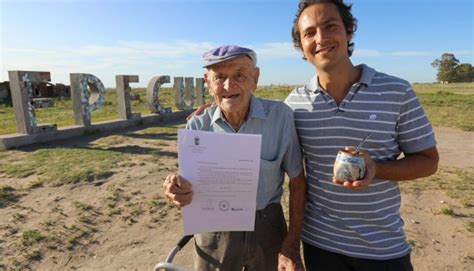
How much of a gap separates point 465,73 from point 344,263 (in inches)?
3623

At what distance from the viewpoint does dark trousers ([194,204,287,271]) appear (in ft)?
6.62

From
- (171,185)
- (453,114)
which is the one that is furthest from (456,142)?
(171,185)

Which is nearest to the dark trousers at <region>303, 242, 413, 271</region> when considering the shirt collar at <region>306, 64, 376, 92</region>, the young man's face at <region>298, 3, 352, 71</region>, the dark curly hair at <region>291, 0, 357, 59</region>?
the shirt collar at <region>306, 64, 376, 92</region>

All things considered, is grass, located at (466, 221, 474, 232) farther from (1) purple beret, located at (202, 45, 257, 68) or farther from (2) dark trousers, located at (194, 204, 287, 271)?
(1) purple beret, located at (202, 45, 257, 68)

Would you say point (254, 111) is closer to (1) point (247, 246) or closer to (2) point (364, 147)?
(2) point (364, 147)

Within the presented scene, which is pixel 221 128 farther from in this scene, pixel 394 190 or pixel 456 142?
pixel 456 142

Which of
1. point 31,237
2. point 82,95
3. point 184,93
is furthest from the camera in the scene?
point 184,93

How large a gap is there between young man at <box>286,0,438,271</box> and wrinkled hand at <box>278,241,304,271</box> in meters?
0.11

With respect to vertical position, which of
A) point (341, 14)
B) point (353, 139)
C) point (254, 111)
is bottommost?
point (353, 139)

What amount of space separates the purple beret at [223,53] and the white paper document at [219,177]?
1.16 ft

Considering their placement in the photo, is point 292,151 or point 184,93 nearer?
point 292,151

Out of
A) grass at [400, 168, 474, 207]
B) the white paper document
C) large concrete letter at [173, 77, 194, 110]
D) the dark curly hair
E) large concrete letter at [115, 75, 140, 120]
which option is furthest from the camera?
large concrete letter at [173, 77, 194, 110]

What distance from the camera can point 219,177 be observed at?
71.9 inches

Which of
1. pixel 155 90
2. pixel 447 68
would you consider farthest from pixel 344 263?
pixel 447 68
